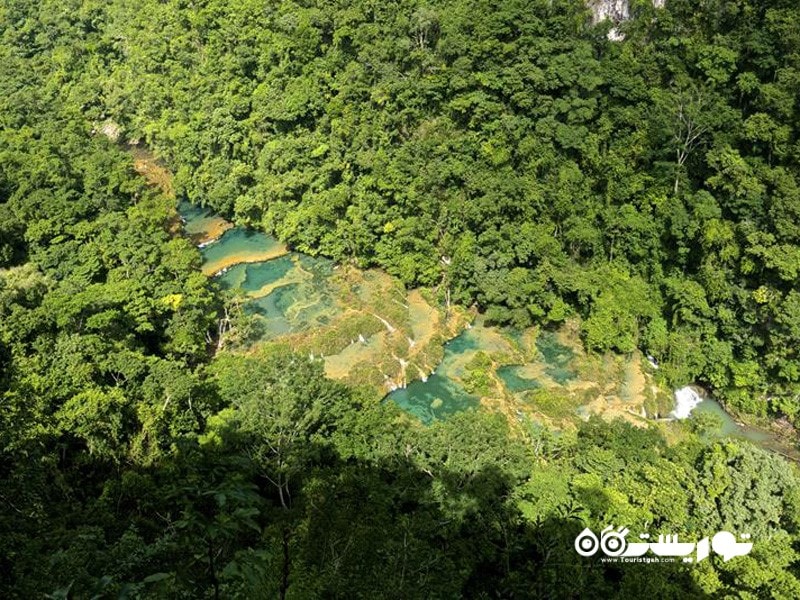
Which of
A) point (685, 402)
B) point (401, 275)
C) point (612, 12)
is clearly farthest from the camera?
point (612, 12)

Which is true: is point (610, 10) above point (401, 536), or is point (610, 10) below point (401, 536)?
above

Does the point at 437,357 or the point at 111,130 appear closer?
the point at 437,357

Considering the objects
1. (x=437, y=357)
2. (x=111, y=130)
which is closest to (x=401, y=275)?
(x=437, y=357)

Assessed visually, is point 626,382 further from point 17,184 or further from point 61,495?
point 17,184

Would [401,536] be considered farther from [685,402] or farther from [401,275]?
[401,275]

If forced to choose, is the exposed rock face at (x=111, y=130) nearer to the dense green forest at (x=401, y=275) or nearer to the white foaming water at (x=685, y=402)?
the dense green forest at (x=401, y=275)

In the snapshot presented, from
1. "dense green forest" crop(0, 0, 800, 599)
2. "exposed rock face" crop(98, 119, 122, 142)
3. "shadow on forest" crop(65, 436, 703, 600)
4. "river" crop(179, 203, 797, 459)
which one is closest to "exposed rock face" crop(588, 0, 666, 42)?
"dense green forest" crop(0, 0, 800, 599)
